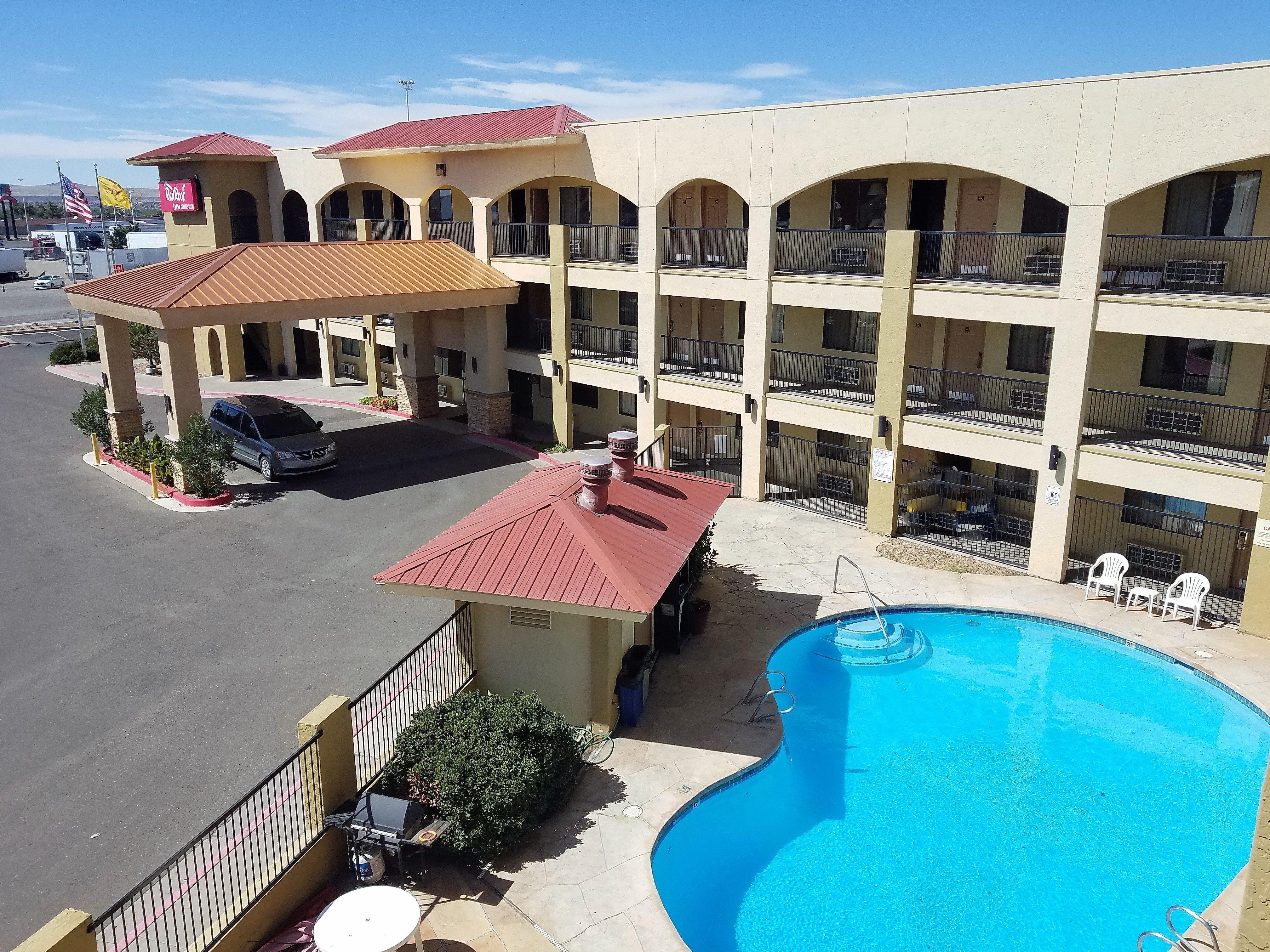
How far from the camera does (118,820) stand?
39.5ft

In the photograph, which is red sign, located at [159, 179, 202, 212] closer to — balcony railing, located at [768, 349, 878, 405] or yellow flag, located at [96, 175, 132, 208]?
yellow flag, located at [96, 175, 132, 208]

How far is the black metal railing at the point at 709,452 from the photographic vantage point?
2753cm

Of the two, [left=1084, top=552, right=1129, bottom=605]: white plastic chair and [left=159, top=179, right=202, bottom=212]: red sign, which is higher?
[left=159, top=179, right=202, bottom=212]: red sign

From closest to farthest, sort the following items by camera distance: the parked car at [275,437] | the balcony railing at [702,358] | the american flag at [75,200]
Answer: the parked car at [275,437] < the balcony railing at [702,358] < the american flag at [75,200]

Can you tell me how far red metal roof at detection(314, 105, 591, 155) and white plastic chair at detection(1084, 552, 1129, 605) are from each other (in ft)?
62.2

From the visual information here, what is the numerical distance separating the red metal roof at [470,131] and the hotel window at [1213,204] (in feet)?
54.3

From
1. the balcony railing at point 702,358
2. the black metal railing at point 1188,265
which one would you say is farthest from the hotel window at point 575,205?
the black metal railing at point 1188,265

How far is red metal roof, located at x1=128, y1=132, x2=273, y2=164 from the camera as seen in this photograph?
133 feet

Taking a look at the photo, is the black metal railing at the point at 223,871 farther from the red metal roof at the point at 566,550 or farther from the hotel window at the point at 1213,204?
the hotel window at the point at 1213,204

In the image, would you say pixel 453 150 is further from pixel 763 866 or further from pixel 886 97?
pixel 763 866

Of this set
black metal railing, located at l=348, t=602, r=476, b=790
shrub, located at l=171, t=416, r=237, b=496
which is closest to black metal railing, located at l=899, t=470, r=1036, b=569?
black metal railing, located at l=348, t=602, r=476, b=790

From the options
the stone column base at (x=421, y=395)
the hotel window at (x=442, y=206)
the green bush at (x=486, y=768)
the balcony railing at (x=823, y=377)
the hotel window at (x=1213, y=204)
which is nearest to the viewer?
the green bush at (x=486, y=768)

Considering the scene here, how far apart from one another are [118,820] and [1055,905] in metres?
11.9

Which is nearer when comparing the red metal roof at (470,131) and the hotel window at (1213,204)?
the hotel window at (1213,204)
